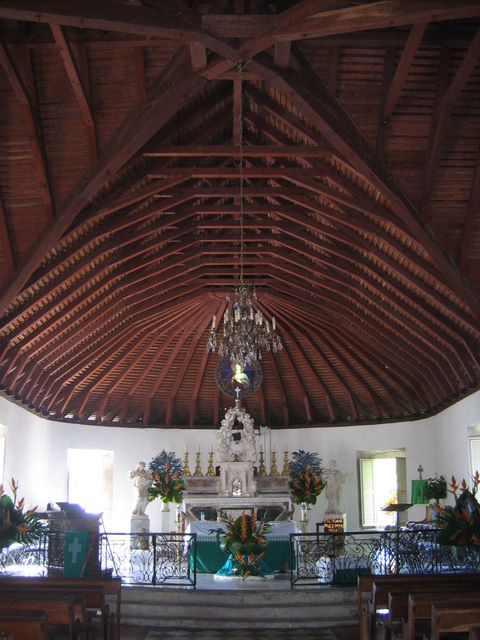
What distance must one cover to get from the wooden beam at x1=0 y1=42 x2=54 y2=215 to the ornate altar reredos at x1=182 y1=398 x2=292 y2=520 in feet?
28.3

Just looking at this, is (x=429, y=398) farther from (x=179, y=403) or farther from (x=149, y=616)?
(x=149, y=616)

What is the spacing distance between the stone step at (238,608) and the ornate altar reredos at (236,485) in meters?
5.44

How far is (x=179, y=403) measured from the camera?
85.1 feet

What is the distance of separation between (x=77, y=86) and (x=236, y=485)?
1220 centimetres

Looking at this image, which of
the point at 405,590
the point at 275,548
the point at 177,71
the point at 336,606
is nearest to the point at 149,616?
the point at 336,606

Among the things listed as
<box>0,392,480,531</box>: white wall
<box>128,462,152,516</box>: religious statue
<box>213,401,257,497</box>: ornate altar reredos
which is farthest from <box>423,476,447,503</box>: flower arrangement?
<box>128,462,152,516</box>: religious statue

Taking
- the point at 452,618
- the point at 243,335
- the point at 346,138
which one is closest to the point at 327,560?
the point at 243,335

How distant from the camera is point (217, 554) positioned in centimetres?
1708

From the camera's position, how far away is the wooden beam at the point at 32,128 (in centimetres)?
1101

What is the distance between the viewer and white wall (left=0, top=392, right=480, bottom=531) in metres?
20.1

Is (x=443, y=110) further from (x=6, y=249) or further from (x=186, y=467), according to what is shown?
(x=186, y=467)

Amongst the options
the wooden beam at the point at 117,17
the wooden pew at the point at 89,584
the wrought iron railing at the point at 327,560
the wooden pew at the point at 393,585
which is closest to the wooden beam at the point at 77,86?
the wooden beam at the point at 117,17

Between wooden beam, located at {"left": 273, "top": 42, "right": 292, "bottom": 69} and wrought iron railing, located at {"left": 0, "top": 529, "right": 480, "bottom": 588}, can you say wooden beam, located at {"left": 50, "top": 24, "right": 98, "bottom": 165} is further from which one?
wrought iron railing, located at {"left": 0, "top": 529, "right": 480, "bottom": 588}

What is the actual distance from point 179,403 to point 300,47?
16.0m
